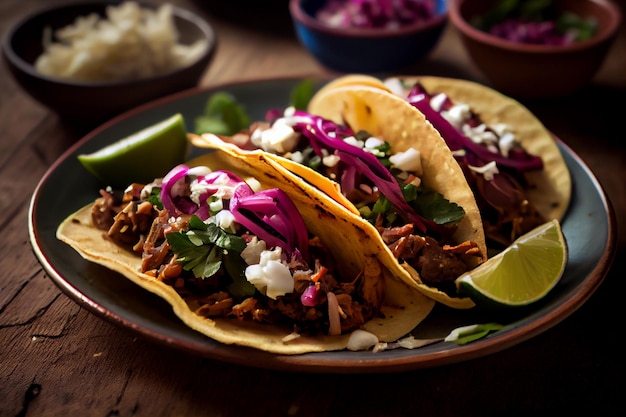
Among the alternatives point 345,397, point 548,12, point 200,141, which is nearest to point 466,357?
point 345,397

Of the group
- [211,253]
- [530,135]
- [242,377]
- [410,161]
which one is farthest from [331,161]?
[530,135]

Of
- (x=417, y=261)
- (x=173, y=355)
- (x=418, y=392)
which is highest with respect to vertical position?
(x=417, y=261)

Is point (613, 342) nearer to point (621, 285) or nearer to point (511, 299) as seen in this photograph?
point (621, 285)

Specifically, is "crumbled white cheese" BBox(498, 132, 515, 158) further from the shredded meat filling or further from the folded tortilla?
the shredded meat filling

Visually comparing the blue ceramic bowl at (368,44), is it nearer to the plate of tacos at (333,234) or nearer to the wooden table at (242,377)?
the plate of tacos at (333,234)

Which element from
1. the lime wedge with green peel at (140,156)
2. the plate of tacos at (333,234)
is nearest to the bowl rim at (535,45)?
the plate of tacos at (333,234)

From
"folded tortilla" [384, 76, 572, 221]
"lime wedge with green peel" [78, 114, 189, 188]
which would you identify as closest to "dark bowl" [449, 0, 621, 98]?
"folded tortilla" [384, 76, 572, 221]
